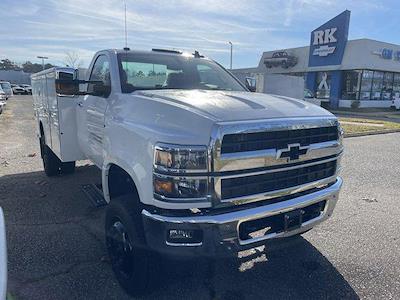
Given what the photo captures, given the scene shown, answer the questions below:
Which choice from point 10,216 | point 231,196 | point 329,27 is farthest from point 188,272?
point 329,27

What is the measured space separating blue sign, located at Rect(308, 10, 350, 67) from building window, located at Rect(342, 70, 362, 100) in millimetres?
1481

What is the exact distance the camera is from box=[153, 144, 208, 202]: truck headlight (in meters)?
2.47

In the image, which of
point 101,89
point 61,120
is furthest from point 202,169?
point 61,120

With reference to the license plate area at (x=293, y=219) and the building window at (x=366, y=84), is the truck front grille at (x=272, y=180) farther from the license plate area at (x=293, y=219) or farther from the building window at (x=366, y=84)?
the building window at (x=366, y=84)

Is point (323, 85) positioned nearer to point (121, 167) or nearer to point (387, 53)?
point (387, 53)

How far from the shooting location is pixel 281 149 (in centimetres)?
277

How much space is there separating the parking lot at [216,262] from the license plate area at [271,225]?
19 cm

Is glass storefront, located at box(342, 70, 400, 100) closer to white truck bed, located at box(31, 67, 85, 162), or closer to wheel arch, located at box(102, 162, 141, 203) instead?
white truck bed, located at box(31, 67, 85, 162)

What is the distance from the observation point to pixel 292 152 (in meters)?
2.85

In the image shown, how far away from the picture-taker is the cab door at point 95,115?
376cm

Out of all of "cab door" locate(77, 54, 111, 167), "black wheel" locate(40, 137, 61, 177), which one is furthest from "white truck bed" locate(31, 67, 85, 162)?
"black wheel" locate(40, 137, 61, 177)

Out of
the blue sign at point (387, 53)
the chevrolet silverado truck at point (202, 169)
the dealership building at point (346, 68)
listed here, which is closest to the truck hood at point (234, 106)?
the chevrolet silverado truck at point (202, 169)

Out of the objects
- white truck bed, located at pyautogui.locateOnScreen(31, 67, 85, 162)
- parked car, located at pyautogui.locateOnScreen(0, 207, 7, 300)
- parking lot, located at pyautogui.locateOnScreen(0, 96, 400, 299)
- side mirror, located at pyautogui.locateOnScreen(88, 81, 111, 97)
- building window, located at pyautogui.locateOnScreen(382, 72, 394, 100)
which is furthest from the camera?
building window, located at pyautogui.locateOnScreen(382, 72, 394, 100)

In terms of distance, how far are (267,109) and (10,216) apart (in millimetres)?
3735
